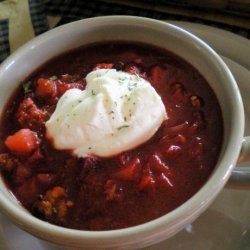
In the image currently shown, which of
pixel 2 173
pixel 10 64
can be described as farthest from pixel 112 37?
pixel 2 173

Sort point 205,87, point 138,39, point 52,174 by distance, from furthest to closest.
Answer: point 138,39 < point 205,87 < point 52,174

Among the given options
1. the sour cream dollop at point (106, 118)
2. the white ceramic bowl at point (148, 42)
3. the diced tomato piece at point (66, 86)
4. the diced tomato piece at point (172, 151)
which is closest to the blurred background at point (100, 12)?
the white ceramic bowl at point (148, 42)

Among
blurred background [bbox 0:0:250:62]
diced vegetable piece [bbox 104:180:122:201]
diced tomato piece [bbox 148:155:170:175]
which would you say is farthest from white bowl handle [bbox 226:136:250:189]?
blurred background [bbox 0:0:250:62]

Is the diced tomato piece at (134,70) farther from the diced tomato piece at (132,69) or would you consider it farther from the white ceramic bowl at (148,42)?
the white ceramic bowl at (148,42)

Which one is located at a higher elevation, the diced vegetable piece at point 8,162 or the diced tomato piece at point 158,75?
the diced tomato piece at point 158,75

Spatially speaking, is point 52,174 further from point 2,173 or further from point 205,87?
point 205,87

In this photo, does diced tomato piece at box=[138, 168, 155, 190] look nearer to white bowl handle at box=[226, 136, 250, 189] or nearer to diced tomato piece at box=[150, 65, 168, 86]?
white bowl handle at box=[226, 136, 250, 189]
